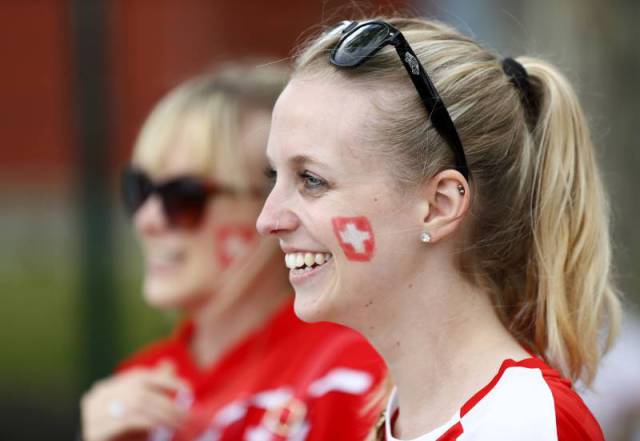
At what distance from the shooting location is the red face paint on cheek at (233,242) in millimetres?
3068

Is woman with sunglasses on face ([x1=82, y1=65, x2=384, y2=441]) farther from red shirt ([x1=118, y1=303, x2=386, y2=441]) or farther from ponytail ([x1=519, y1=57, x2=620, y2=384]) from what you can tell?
ponytail ([x1=519, y1=57, x2=620, y2=384])

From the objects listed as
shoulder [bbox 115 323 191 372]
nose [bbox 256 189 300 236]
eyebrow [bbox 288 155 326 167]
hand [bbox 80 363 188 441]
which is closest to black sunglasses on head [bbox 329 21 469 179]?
eyebrow [bbox 288 155 326 167]

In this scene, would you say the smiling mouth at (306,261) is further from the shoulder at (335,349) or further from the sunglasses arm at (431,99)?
the shoulder at (335,349)

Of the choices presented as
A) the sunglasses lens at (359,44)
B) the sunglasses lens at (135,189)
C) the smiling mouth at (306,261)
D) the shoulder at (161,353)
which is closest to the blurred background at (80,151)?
the shoulder at (161,353)

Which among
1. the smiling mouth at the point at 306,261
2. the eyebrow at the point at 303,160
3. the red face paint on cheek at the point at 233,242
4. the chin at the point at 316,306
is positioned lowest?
the red face paint on cheek at the point at 233,242

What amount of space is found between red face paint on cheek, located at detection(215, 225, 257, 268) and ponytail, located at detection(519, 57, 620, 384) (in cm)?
120

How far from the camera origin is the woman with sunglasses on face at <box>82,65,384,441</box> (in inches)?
117

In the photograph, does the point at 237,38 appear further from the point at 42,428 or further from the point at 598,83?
the point at 42,428

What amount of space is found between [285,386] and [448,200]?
41.4 inches

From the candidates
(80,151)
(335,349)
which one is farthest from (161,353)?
(80,151)

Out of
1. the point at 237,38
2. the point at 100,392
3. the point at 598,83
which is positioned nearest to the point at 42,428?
the point at 237,38

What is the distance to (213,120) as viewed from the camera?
10.2 ft

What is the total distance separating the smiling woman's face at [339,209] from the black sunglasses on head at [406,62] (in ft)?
0.19

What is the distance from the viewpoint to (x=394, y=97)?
6.19 ft
